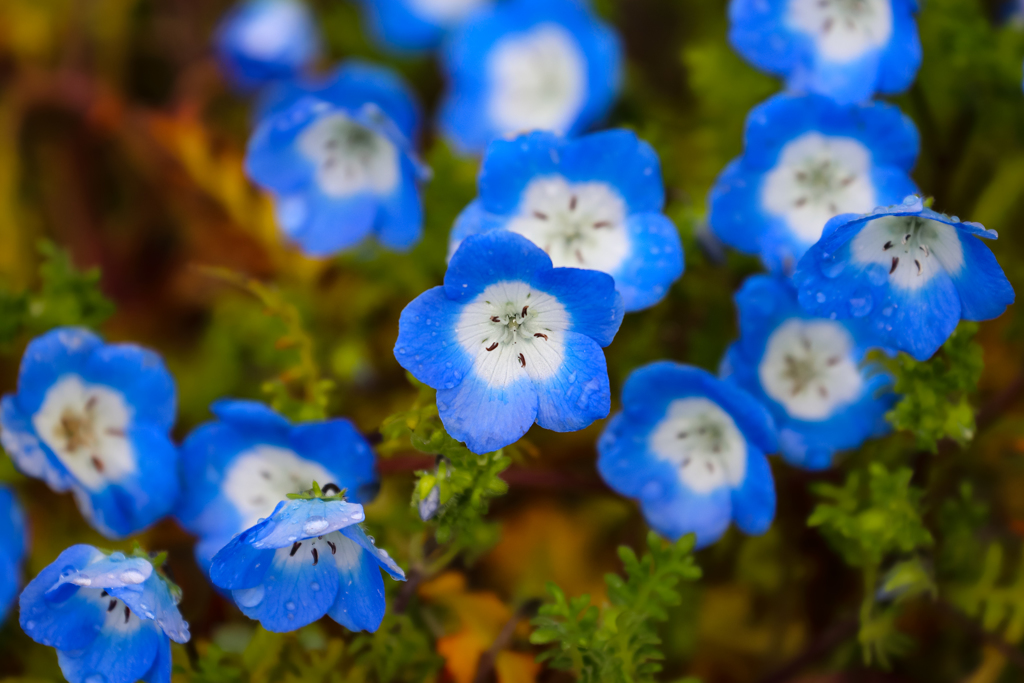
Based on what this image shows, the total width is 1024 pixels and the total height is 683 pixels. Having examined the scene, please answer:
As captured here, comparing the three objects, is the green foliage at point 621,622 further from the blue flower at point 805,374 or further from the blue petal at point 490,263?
the blue petal at point 490,263

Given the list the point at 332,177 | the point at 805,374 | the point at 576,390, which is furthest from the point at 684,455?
the point at 332,177

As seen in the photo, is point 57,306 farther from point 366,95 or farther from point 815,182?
point 815,182

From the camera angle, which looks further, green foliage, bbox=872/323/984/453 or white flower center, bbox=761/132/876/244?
white flower center, bbox=761/132/876/244

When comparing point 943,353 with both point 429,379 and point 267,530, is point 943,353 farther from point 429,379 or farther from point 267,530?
point 267,530

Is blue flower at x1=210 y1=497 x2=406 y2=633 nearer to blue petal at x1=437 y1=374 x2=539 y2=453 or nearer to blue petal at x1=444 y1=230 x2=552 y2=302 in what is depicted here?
blue petal at x1=437 y1=374 x2=539 y2=453

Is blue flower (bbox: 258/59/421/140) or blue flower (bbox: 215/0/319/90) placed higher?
blue flower (bbox: 258/59/421/140)

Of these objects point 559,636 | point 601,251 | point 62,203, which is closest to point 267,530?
point 559,636

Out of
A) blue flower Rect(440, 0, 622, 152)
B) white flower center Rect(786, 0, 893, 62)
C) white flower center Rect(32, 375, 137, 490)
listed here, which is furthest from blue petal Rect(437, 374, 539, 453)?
blue flower Rect(440, 0, 622, 152)
